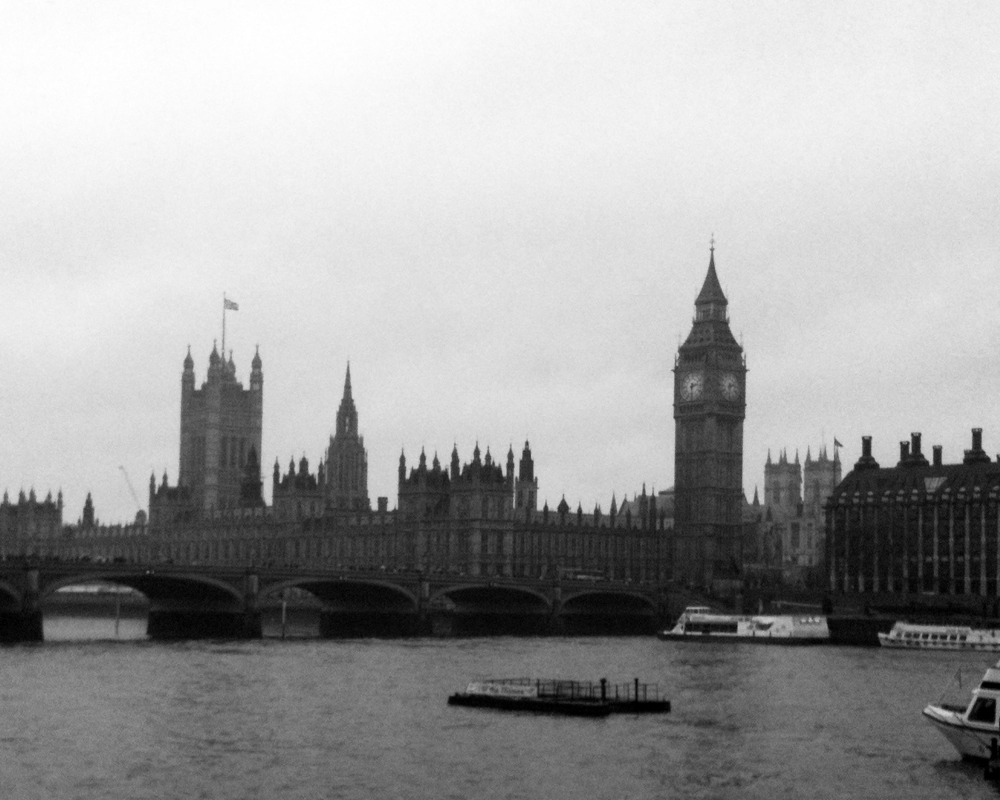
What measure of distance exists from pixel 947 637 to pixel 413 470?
76167 mm

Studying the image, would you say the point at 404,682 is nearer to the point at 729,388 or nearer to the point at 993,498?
the point at 993,498

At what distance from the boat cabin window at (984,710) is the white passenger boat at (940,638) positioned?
6019cm

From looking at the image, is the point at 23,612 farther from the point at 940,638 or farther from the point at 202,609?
the point at 940,638

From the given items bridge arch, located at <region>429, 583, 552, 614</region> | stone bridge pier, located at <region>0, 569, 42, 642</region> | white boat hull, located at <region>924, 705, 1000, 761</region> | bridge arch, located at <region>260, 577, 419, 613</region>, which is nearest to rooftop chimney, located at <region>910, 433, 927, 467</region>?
bridge arch, located at <region>429, 583, 552, 614</region>

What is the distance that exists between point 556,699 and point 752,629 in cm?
5893

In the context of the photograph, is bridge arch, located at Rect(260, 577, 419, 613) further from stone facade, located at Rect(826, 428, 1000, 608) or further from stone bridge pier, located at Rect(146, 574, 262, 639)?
stone facade, located at Rect(826, 428, 1000, 608)

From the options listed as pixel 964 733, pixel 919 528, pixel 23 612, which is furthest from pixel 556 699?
pixel 919 528

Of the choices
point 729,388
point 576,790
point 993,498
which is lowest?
point 576,790

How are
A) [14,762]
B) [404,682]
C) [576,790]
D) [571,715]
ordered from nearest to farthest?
[576,790] < [14,762] < [571,715] < [404,682]

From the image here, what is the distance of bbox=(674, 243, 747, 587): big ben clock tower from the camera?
185875 mm

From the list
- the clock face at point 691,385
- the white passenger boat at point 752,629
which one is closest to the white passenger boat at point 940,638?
the white passenger boat at point 752,629

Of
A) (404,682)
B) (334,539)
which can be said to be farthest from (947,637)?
(334,539)

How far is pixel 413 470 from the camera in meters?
180

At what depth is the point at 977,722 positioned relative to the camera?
5444 centimetres
